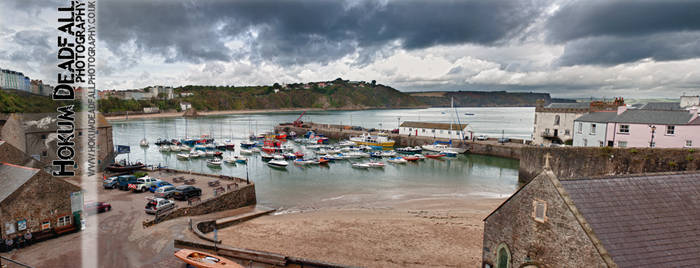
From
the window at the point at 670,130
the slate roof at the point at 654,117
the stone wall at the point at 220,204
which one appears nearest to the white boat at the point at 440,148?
the slate roof at the point at 654,117

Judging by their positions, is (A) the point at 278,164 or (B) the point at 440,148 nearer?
(A) the point at 278,164

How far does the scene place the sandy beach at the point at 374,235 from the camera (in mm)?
14164

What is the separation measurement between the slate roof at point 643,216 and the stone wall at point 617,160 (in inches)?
456

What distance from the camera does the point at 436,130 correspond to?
5806 centimetres

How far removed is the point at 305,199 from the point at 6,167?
1725 cm

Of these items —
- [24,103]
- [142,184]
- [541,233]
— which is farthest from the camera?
[24,103]

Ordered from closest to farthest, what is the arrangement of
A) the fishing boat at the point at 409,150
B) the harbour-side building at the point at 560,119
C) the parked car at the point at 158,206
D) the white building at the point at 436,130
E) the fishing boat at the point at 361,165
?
1. the parked car at the point at 158,206
2. the harbour-side building at the point at 560,119
3. the fishing boat at the point at 361,165
4. the fishing boat at the point at 409,150
5. the white building at the point at 436,130

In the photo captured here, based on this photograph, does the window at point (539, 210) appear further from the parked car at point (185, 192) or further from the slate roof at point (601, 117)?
the slate roof at point (601, 117)

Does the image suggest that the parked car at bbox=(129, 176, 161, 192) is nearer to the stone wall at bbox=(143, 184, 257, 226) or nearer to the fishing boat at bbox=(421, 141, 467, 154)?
the stone wall at bbox=(143, 184, 257, 226)

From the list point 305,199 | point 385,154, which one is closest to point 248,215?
point 305,199


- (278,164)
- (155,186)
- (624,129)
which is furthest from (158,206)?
(624,129)

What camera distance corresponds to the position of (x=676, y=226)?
25.7 feet

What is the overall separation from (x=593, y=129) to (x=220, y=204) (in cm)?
3290

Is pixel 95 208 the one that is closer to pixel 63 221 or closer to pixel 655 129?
pixel 63 221
